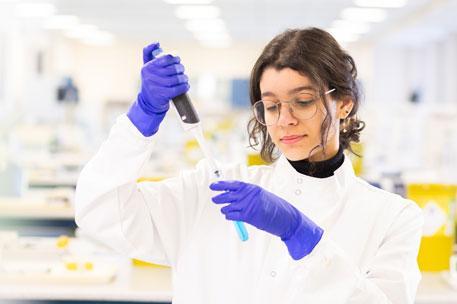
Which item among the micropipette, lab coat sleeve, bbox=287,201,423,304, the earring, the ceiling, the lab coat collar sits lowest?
the ceiling

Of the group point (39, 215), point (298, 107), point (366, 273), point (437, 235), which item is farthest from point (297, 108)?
point (39, 215)

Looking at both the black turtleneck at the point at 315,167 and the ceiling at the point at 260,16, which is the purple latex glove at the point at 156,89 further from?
the ceiling at the point at 260,16

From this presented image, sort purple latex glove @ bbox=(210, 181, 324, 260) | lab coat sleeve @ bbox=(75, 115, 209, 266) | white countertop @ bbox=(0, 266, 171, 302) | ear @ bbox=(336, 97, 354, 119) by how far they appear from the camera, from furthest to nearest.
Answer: white countertop @ bbox=(0, 266, 171, 302) < ear @ bbox=(336, 97, 354, 119) < lab coat sleeve @ bbox=(75, 115, 209, 266) < purple latex glove @ bbox=(210, 181, 324, 260)

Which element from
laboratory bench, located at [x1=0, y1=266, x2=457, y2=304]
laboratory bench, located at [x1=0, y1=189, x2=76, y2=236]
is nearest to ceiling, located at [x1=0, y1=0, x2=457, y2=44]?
laboratory bench, located at [x1=0, y1=189, x2=76, y2=236]

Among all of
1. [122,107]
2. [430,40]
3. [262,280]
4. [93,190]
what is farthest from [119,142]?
[430,40]

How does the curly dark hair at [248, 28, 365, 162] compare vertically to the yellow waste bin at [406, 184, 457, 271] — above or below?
above

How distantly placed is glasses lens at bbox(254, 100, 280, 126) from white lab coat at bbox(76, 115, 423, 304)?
0.14 metres

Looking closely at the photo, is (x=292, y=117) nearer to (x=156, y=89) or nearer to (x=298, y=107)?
(x=298, y=107)

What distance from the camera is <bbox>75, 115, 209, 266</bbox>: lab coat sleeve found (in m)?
1.41

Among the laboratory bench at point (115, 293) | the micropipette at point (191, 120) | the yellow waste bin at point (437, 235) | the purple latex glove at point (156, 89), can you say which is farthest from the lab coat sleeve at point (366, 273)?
the yellow waste bin at point (437, 235)

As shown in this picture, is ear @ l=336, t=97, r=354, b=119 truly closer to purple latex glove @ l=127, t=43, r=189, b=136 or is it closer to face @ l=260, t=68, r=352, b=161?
face @ l=260, t=68, r=352, b=161

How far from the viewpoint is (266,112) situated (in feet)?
4.93

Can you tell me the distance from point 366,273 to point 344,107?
Result: 1.25 ft

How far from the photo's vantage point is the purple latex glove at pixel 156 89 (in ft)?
4.46
